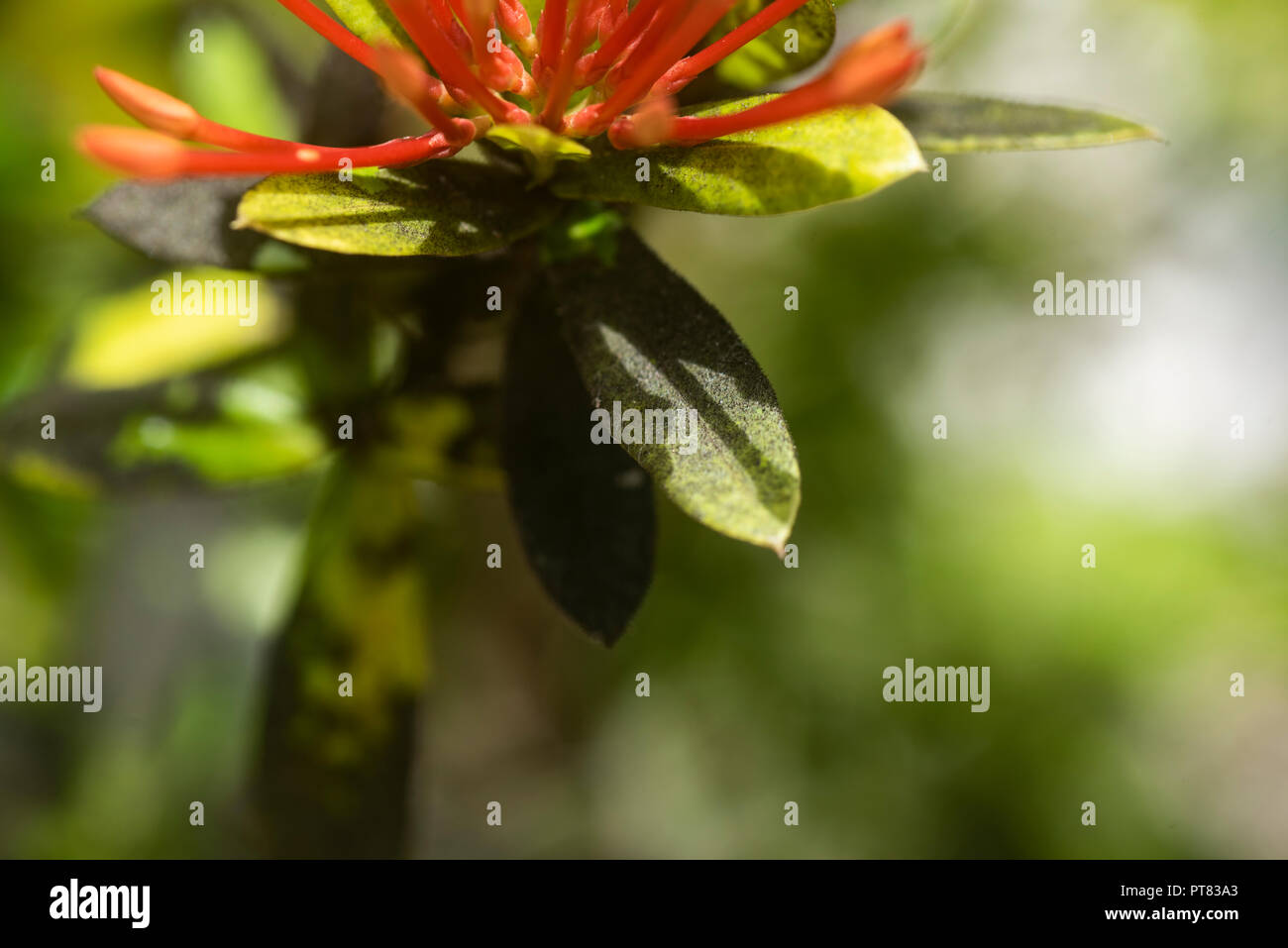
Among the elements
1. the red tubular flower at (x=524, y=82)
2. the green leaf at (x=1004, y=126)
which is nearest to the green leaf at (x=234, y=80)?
the red tubular flower at (x=524, y=82)

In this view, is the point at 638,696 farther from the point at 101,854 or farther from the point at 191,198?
the point at 191,198

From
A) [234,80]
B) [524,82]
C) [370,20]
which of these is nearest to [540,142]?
[524,82]

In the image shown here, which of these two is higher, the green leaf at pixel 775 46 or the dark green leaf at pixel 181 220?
the green leaf at pixel 775 46

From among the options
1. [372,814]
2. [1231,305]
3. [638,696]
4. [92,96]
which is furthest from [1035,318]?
[92,96]

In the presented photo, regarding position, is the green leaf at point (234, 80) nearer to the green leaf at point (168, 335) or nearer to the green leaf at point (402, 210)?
the green leaf at point (168, 335)

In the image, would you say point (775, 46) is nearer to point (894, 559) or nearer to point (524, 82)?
point (524, 82)

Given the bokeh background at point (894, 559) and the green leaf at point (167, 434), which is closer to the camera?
the green leaf at point (167, 434)
